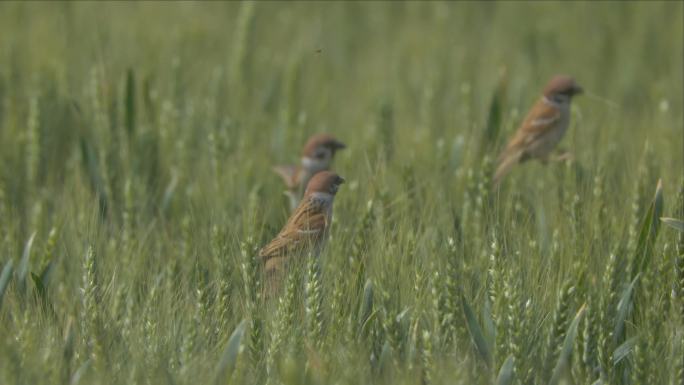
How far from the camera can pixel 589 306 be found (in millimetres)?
3768

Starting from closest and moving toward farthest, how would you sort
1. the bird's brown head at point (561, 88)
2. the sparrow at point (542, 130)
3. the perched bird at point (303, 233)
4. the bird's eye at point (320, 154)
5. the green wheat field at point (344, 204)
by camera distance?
the green wheat field at point (344, 204) < the perched bird at point (303, 233) < the bird's eye at point (320, 154) < the sparrow at point (542, 130) < the bird's brown head at point (561, 88)

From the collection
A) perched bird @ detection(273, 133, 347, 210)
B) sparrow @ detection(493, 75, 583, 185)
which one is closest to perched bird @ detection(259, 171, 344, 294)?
perched bird @ detection(273, 133, 347, 210)

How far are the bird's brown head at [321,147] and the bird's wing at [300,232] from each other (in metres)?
1.10

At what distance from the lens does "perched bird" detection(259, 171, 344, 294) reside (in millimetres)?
4082

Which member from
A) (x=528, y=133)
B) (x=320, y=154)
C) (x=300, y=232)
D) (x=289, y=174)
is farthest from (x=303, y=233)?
(x=528, y=133)

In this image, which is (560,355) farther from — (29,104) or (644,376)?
(29,104)

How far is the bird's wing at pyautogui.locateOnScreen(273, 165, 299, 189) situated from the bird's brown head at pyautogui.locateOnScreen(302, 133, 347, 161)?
0.35 ft

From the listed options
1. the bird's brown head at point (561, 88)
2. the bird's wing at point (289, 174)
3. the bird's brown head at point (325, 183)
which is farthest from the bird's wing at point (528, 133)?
the bird's brown head at point (325, 183)

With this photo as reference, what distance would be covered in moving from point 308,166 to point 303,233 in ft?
4.16

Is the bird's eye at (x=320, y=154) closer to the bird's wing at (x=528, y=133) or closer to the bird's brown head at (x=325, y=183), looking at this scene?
the bird's wing at (x=528, y=133)

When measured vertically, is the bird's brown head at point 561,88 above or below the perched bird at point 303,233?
above

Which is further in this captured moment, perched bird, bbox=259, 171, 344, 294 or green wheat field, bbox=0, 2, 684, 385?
perched bird, bbox=259, 171, 344, 294

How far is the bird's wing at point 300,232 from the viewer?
4.14 m

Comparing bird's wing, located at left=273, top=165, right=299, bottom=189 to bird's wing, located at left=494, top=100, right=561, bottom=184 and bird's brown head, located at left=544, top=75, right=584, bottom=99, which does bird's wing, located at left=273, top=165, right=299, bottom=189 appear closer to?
bird's wing, located at left=494, top=100, right=561, bottom=184
